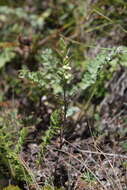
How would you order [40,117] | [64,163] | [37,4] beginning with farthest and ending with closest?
[37,4] < [40,117] < [64,163]

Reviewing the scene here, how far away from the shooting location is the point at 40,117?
2.57m

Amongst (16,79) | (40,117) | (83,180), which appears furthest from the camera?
(16,79)

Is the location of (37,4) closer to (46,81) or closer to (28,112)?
(28,112)

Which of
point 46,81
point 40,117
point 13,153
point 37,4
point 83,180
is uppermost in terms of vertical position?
point 37,4

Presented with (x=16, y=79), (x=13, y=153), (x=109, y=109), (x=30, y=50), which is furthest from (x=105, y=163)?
(x=30, y=50)

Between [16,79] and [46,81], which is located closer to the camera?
[46,81]

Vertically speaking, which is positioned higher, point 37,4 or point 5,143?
point 37,4

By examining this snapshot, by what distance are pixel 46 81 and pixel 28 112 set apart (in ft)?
1.64

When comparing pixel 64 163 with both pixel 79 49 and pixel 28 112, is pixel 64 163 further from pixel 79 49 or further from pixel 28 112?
pixel 79 49

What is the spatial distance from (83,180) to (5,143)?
17.7 inches

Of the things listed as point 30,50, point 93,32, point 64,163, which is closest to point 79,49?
point 93,32

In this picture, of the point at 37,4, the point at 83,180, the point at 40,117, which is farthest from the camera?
the point at 37,4

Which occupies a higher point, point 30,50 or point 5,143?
point 30,50

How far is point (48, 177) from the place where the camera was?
6.54 ft
